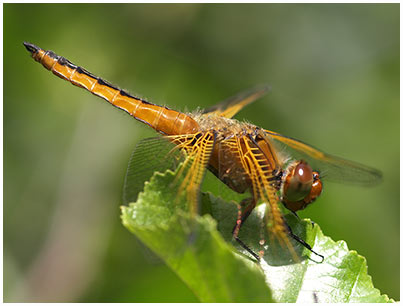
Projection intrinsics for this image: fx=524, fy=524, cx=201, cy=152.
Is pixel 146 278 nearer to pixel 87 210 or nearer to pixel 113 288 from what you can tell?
pixel 113 288

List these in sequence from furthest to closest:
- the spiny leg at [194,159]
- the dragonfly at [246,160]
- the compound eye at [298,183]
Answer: the compound eye at [298,183] → the dragonfly at [246,160] → the spiny leg at [194,159]

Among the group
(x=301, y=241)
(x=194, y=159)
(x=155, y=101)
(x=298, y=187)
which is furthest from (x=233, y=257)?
(x=155, y=101)

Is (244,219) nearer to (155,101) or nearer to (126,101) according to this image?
(126,101)

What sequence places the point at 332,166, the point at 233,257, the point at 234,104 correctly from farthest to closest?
the point at 234,104 < the point at 332,166 < the point at 233,257

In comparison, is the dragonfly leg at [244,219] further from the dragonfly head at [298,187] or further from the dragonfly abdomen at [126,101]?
the dragonfly abdomen at [126,101]

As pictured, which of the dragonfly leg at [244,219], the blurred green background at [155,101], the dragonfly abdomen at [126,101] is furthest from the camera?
the blurred green background at [155,101]

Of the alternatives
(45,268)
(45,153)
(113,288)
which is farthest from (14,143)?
(113,288)

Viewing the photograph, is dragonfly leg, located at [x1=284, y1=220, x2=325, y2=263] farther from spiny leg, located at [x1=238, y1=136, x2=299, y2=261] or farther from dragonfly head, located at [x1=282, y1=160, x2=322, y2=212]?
dragonfly head, located at [x1=282, y1=160, x2=322, y2=212]

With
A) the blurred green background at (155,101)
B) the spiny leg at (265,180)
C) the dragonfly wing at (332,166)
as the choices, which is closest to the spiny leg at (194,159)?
the spiny leg at (265,180)
